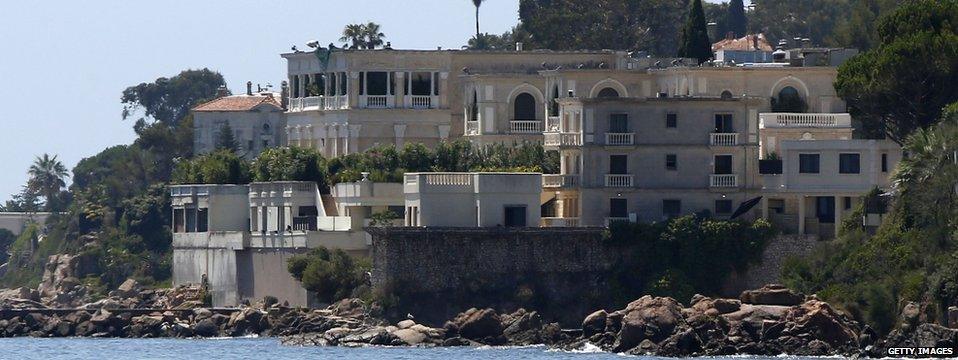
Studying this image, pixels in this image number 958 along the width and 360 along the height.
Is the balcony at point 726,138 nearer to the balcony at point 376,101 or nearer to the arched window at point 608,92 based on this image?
the arched window at point 608,92

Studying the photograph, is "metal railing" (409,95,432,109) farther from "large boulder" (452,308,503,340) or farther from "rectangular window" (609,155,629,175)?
"large boulder" (452,308,503,340)

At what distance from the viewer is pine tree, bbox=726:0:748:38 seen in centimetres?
A: 16462

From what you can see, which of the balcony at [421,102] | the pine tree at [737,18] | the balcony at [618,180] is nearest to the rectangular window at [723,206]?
the balcony at [618,180]

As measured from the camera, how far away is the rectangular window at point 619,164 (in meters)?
102

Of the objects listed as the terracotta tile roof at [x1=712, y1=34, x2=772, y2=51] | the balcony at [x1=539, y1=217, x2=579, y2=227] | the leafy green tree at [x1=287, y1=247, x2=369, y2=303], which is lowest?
the leafy green tree at [x1=287, y1=247, x2=369, y2=303]

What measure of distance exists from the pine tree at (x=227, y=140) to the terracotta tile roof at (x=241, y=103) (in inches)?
54.0

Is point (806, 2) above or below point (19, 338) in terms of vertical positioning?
above

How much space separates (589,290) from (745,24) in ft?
222

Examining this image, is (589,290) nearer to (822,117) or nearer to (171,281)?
(822,117)

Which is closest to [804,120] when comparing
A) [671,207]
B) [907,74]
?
[907,74]

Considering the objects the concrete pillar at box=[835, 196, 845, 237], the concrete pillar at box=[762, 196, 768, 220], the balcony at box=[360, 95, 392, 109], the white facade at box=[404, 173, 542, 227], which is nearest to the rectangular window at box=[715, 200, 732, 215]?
the concrete pillar at box=[762, 196, 768, 220]

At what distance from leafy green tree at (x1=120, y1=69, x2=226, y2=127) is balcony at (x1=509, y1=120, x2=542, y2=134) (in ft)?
204

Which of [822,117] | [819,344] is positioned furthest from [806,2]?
[819,344]

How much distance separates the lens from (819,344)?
88750mm
